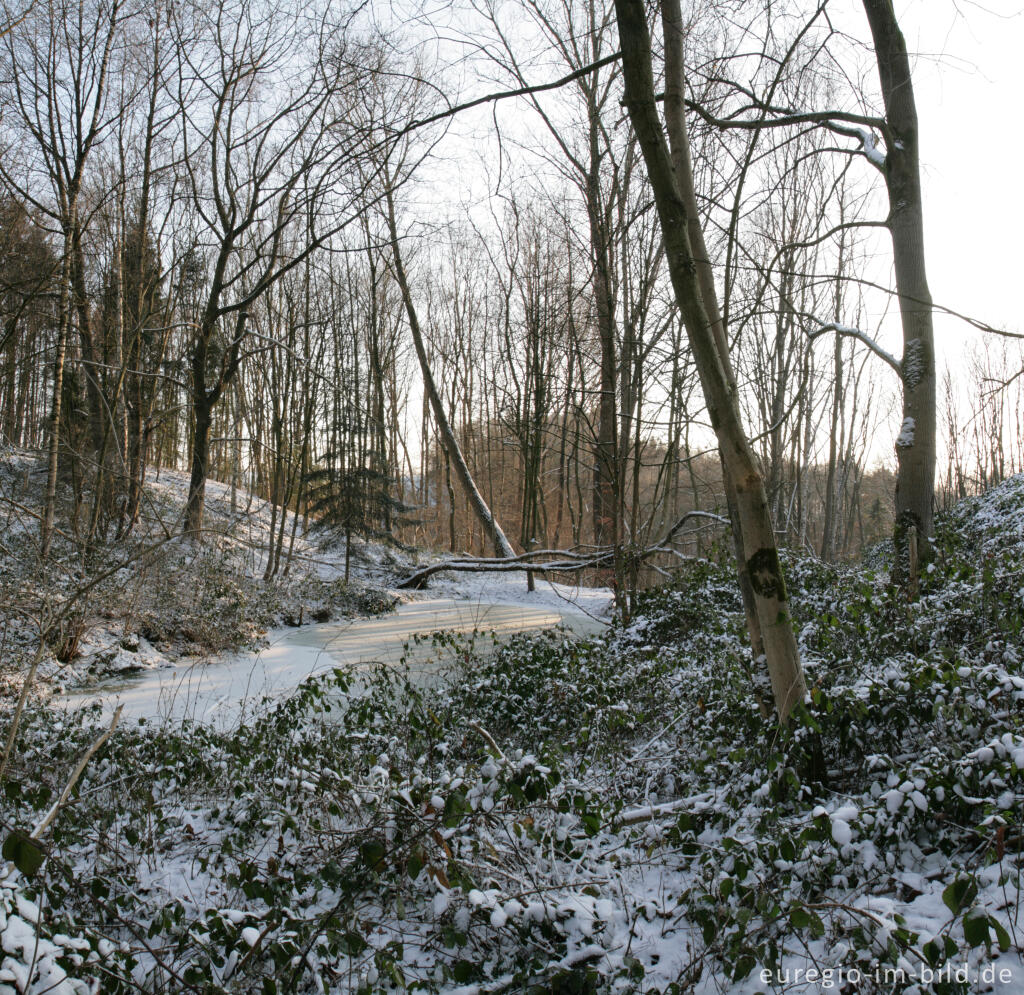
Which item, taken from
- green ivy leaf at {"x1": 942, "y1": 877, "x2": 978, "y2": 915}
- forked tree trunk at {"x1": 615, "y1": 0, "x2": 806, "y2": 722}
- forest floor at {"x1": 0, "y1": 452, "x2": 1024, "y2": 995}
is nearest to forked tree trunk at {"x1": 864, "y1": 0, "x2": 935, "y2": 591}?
forest floor at {"x1": 0, "y1": 452, "x2": 1024, "y2": 995}

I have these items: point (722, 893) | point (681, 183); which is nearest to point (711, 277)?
point (681, 183)

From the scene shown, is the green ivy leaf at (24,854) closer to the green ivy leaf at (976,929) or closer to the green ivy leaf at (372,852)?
the green ivy leaf at (372,852)

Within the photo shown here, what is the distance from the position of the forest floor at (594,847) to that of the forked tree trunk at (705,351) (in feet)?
1.73

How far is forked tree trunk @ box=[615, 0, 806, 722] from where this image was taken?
2.97 meters

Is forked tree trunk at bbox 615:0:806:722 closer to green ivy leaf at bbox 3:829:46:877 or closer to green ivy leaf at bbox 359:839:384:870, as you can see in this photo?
green ivy leaf at bbox 359:839:384:870

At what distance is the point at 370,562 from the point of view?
1469cm

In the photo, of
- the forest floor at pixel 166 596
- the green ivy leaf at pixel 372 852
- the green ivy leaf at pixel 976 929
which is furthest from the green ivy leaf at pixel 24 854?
the forest floor at pixel 166 596

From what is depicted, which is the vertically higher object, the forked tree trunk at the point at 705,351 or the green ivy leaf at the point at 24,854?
the forked tree trunk at the point at 705,351

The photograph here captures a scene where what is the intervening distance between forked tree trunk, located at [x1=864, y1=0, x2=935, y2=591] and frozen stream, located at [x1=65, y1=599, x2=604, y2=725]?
407cm

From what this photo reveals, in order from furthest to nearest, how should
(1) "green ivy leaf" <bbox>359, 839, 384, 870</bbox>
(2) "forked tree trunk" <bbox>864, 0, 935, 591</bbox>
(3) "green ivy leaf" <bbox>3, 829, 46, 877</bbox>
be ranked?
(2) "forked tree trunk" <bbox>864, 0, 935, 591</bbox>, (1) "green ivy leaf" <bbox>359, 839, 384, 870</bbox>, (3) "green ivy leaf" <bbox>3, 829, 46, 877</bbox>

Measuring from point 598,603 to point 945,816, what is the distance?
35.4 feet

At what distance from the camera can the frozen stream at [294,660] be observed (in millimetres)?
6402

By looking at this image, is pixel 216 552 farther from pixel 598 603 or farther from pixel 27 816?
pixel 27 816

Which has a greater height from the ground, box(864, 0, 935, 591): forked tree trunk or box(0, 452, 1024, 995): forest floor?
box(864, 0, 935, 591): forked tree trunk
